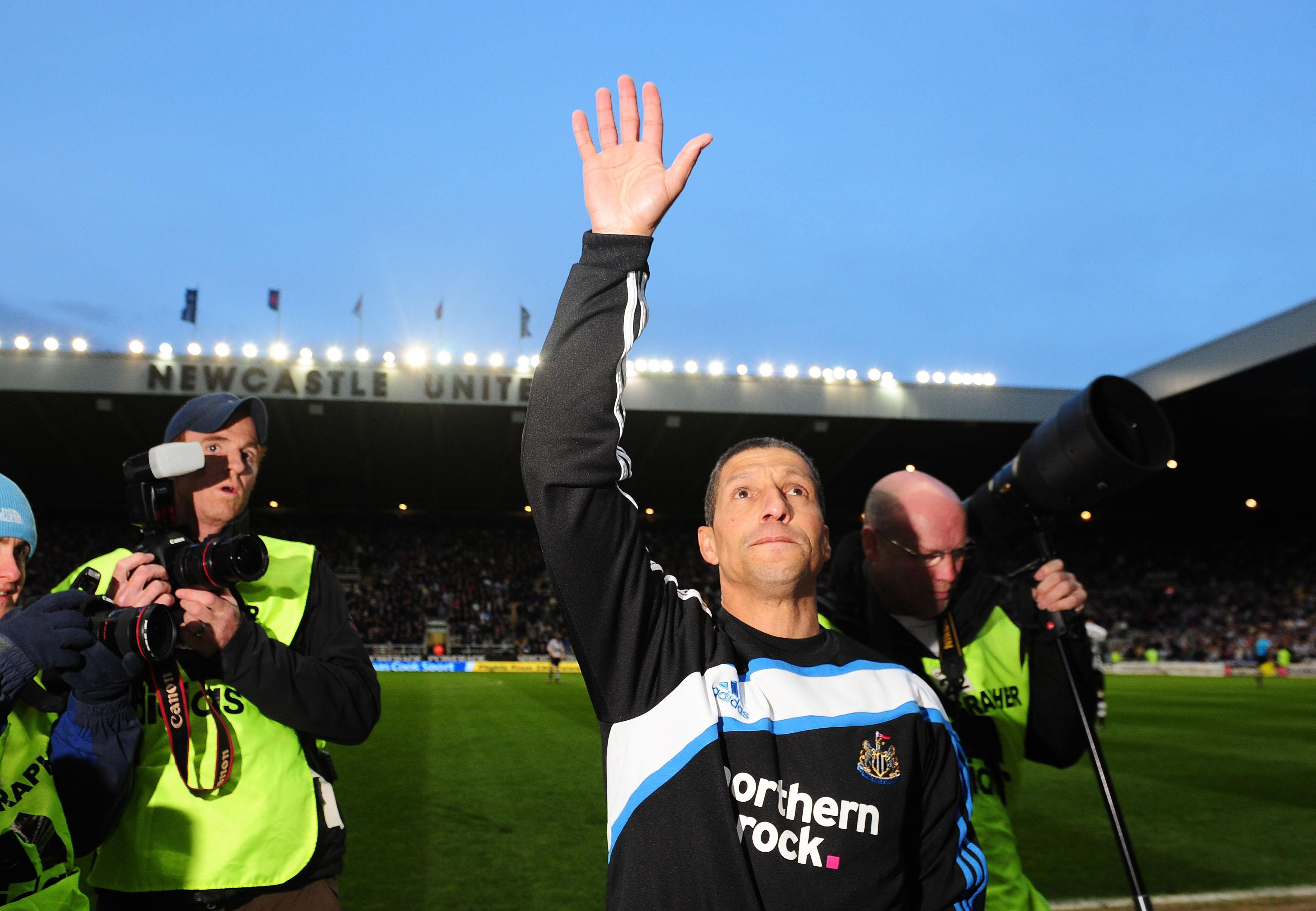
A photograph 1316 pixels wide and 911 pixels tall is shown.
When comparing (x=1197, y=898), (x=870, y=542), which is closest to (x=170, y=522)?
(x=870, y=542)

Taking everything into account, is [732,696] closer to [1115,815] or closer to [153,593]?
[1115,815]

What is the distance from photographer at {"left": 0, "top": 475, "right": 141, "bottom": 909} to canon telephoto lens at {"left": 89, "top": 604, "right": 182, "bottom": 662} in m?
0.03

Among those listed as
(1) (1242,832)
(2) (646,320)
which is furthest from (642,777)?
(1) (1242,832)

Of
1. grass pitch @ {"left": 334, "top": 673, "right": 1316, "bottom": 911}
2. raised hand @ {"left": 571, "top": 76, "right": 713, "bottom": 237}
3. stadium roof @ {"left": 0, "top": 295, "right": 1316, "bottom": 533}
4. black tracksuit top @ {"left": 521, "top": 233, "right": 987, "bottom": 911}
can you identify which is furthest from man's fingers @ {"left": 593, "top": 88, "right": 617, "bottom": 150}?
stadium roof @ {"left": 0, "top": 295, "right": 1316, "bottom": 533}

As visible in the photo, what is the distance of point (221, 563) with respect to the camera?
6.69 feet

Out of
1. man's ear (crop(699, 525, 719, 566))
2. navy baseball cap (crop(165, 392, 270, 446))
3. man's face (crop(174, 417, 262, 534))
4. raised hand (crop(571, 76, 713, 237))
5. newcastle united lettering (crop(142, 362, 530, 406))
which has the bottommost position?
man's ear (crop(699, 525, 719, 566))

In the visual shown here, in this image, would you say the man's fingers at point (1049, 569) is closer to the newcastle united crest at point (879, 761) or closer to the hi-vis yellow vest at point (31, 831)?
the newcastle united crest at point (879, 761)

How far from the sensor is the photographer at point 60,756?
72.4 inches

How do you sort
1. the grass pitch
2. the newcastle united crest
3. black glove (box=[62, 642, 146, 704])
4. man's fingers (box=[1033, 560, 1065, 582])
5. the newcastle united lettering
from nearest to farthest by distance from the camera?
1. the newcastle united crest
2. black glove (box=[62, 642, 146, 704])
3. man's fingers (box=[1033, 560, 1065, 582])
4. the grass pitch
5. the newcastle united lettering

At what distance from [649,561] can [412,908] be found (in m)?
4.07

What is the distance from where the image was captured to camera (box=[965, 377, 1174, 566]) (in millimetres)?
2379

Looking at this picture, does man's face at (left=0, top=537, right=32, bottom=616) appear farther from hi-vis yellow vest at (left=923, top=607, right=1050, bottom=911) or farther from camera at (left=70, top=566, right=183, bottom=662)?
hi-vis yellow vest at (left=923, top=607, right=1050, bottom=911)

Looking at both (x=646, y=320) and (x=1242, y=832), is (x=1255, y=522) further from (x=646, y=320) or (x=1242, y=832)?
(x=646, y=320)

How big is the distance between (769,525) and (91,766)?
1.56 metres
